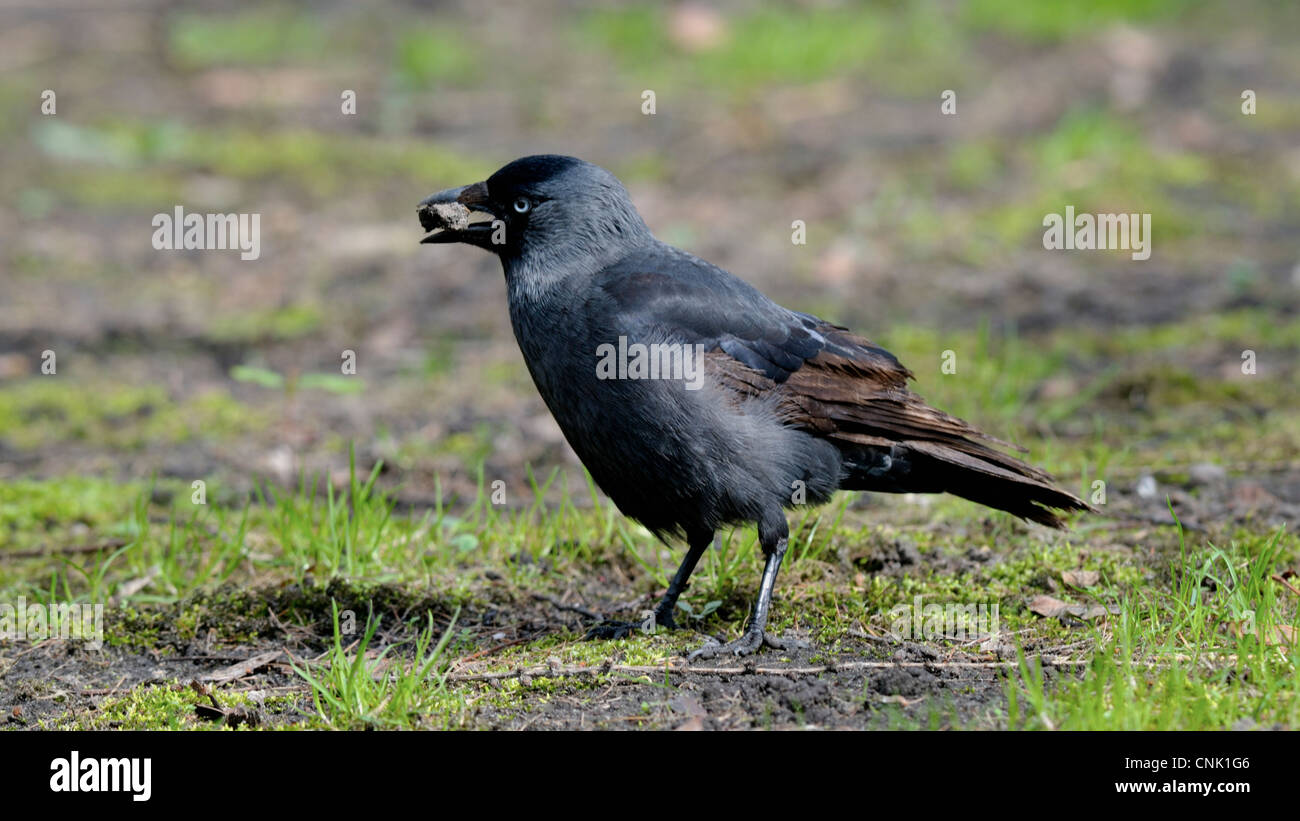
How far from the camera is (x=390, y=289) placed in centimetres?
960

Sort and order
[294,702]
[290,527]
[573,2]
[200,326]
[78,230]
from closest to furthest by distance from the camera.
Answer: [294,702] → [290,527] → [200,326] → [78,230] → [573,2]

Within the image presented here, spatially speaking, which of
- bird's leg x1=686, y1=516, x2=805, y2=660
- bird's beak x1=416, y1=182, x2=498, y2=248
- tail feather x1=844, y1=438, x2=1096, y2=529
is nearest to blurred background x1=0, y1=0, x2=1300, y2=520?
tail feather x1=844, y1=438, x2=1096, y2=529

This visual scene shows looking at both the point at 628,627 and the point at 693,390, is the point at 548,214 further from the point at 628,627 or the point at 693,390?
the point at 628,627

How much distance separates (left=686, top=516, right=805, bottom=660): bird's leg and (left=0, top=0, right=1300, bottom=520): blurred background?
5.14 feet

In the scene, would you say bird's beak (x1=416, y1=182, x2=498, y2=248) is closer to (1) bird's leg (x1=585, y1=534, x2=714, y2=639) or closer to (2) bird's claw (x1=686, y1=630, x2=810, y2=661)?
(1) bird's leg (x1=585, y1=534, x2=714, y2=639)

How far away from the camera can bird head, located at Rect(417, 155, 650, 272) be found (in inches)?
198

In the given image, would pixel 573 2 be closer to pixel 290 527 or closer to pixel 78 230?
pixel 78 230

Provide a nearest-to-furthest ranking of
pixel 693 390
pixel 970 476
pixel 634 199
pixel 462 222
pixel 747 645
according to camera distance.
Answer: pixel 747 645, pixel 693 390, pixel 970 476, pixel 462 222, pixel 634 199

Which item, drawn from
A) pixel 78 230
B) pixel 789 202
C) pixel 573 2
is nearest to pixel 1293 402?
pixel 789 202

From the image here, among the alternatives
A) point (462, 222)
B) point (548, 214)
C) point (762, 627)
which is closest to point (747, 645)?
point (762, 627)

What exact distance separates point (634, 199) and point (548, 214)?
571cm

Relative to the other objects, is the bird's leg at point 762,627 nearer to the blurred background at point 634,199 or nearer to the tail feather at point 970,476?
the tail feather at point 970,476

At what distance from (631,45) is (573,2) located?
198 cm

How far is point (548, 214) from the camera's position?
16.6 feet
